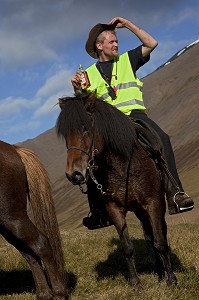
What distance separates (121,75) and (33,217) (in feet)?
9.48

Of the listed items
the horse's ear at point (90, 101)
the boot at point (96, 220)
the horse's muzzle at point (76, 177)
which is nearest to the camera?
the horse's muzzle at point (76, 177)

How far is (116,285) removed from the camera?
26.3ft

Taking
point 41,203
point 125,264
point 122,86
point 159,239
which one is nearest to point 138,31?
point 122,86

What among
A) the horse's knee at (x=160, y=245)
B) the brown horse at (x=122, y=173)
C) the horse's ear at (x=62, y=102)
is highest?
the horse's ear at (x=62, y=102)

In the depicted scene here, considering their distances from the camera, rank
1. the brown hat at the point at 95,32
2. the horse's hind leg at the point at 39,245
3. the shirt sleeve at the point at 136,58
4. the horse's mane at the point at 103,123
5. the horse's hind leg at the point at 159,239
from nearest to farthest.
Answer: the horse's hind leg at the point at 39,245
the horse's mane at the point at 103,123
the horse's hind leg at the point at 159,239
the brown hat at the point at 95,32
the shirt sleeve at the point at 136,58

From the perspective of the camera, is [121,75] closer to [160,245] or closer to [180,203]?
[180,203]

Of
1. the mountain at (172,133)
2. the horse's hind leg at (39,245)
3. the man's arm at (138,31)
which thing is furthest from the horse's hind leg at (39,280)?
the mountain at (172,133)

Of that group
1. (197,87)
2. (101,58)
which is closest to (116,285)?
(101,58)

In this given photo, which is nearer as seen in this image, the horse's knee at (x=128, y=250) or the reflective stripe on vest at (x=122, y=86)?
the horse's knee at (x=128, y=250)

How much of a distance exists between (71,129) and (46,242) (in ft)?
5.63

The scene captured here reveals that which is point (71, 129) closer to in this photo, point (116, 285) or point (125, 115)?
point (125, 115)

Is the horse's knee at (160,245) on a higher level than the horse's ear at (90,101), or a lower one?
lower

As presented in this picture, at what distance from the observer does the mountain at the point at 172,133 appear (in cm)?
7214

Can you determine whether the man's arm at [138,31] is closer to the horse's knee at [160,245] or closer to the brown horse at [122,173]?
the brown horse at [122,173]
